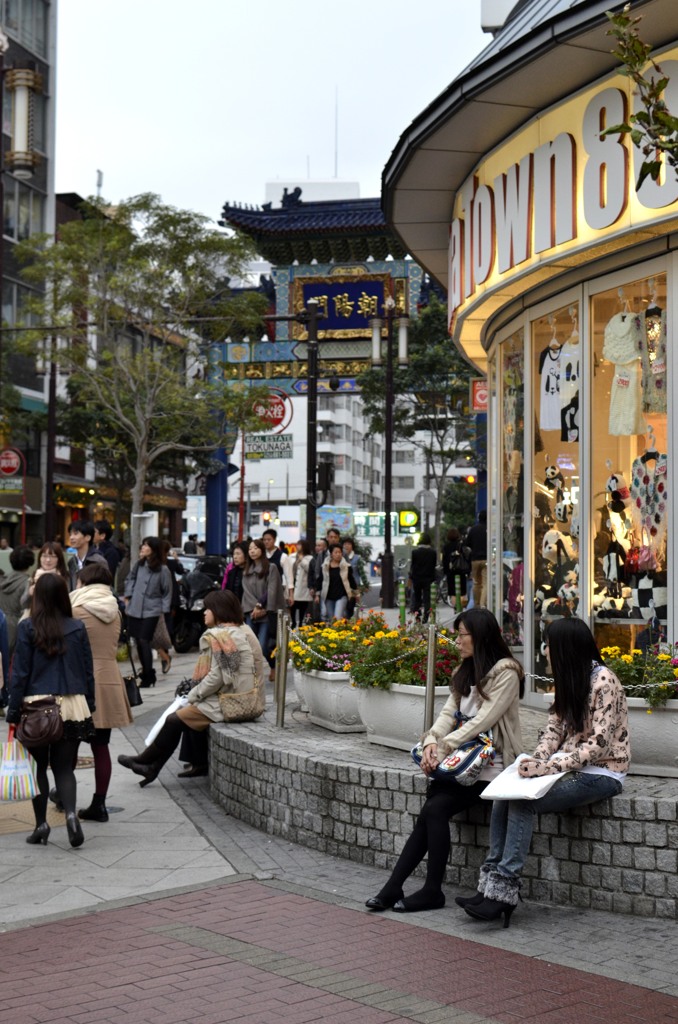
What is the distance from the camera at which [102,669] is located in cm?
888

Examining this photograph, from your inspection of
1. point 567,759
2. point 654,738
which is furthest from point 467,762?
point 654,738

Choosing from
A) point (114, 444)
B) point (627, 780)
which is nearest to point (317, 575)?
point (627, 780)

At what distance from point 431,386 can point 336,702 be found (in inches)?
1203

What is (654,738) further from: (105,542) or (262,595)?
(105,542)

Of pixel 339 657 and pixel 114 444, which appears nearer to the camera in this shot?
pixel 339 657

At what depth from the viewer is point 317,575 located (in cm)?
1956

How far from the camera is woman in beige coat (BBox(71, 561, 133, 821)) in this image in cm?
877

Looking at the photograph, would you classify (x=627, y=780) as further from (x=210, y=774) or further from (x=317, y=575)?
(x=317, y=575)

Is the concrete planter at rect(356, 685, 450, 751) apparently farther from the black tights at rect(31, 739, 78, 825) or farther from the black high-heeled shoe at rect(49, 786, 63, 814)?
the black high-heeled shoe at rect(49, 786, 63, 814)

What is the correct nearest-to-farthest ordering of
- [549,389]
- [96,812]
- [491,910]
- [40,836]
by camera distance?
[491,910] < [40,836] < [96,812] < [549,389]

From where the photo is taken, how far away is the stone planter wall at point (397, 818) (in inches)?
251

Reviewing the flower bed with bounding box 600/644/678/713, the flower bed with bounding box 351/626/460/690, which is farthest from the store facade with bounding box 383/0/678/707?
the flower bed with bounding box 351/626/460/690

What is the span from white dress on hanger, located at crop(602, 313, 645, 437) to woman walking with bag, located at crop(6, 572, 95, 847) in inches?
162

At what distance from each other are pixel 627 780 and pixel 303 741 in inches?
105
